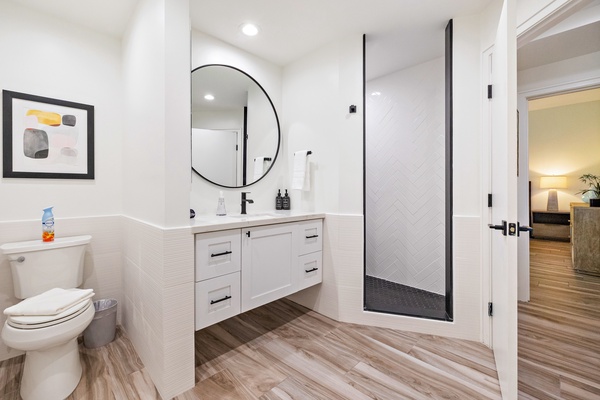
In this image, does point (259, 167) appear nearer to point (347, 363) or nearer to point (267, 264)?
point (267, 264)

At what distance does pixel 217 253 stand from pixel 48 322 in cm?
86

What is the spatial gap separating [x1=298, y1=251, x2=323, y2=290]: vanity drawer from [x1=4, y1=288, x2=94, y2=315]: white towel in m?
1.40

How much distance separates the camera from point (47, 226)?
1723mm

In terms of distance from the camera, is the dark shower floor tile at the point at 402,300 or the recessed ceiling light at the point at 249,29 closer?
the recessed ceiling light at the point at 249,29

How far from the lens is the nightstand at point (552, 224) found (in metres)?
5.03

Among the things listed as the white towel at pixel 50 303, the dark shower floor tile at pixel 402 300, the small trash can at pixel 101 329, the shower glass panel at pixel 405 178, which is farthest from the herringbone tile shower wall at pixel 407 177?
the white towel at pixel 50 303

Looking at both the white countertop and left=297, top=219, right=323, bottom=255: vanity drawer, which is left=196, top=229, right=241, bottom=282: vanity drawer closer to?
the white countertop

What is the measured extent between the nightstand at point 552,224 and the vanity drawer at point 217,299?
6353 mm

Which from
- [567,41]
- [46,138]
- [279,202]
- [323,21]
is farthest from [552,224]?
[46,138]

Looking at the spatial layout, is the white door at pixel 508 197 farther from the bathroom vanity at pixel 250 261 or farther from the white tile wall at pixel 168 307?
the white tile wall at pixel 168 307

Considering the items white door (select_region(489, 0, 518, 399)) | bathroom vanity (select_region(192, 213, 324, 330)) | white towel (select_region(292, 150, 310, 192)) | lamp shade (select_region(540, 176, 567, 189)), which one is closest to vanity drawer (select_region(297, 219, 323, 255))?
bathroom vanity (select_region(192, 213, 324, 330))

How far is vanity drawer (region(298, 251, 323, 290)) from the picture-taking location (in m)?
2.12

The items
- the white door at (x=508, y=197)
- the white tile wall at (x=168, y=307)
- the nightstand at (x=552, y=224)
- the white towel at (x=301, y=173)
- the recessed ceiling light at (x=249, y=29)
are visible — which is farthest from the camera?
the nightstand at (x=552, y=224)

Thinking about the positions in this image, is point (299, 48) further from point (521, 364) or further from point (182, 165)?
point (521, 364)
